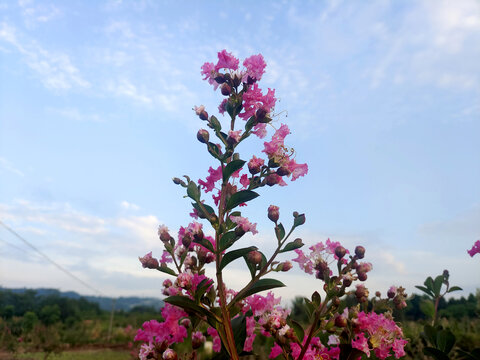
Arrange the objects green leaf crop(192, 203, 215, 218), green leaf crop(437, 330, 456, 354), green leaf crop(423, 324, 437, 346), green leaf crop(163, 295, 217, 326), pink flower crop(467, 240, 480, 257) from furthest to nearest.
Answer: pink flower crop(467, 240, 480, 257), green leaf crop(423, 324, 437, 346), green leaf crop(437, 330, 456, 354), green leaf crop(192, 203, 215, 218), green leaf crop(163, 295, 217, 326)

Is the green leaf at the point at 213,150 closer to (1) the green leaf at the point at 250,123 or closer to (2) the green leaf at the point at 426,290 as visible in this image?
(1) the green leaf at the point at 250,123

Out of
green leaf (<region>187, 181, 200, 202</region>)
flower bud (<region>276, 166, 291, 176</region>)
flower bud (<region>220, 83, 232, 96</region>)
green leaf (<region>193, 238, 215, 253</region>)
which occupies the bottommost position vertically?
green leaf (<region>193, 238, 215, 253</region>)

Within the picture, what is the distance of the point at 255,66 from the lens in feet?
4.51

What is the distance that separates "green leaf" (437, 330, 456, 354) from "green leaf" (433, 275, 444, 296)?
0.33m

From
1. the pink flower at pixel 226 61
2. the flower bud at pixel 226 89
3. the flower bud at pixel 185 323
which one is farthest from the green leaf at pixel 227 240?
the pink flower at pixel 226 61

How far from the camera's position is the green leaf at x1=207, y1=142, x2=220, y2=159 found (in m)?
1.29

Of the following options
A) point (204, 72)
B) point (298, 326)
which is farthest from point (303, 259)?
point (204, 72)

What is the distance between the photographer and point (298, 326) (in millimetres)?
1290

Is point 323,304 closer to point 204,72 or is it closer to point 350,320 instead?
point 350,320

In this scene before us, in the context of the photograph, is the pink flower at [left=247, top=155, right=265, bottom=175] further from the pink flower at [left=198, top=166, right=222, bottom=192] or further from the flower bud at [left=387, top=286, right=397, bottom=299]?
the flower bud at [left=387, top=286, right=397, bottom=299]

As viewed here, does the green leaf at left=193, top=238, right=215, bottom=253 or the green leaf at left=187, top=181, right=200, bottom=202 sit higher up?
the green leaf at left=187, top=181, right=200, bottom=202

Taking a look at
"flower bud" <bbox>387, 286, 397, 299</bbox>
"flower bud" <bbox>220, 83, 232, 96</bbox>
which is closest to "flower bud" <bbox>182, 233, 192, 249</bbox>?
"flower bud" <bbox>220, 83, 232, 96</bbox>

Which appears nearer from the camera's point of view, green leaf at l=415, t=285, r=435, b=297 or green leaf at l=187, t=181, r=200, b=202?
green leaf at l=187, t=181, r=200, b=202

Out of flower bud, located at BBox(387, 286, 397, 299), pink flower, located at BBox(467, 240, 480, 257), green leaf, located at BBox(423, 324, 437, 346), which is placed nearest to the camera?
flower bud, located at BBox(387, 286, 397, 299)
